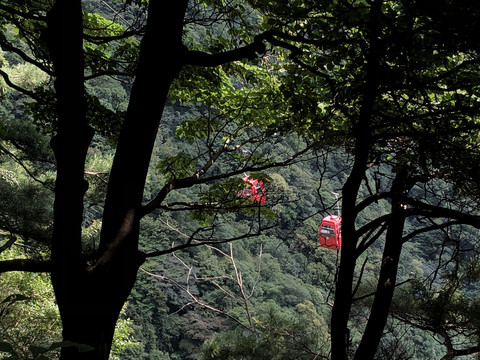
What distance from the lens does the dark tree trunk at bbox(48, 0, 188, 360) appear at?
1.17 m

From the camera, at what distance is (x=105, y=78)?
34844 mm

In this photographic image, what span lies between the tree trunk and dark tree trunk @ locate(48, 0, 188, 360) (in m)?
1.01

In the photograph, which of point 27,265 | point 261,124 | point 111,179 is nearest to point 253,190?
point 261,124

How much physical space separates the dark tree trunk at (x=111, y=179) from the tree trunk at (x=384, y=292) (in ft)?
3.30

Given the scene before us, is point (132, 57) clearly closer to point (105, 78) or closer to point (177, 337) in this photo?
point (177, 337)

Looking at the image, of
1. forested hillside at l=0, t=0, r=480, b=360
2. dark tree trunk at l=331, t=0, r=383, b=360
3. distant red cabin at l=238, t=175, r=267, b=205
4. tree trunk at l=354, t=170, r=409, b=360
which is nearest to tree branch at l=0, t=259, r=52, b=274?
forested hillside at l=0, t=0, r=480, b=360

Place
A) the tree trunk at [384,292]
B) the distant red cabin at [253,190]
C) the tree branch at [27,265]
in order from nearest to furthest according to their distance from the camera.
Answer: the tree branch at [27,265], the tree trunk at [384,292], the distant red cabin at [253,190]

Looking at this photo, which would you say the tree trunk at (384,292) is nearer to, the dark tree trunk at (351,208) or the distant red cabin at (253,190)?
the dark tree trunk at (351,208)

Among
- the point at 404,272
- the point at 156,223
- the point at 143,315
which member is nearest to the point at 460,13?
the point at 143,315

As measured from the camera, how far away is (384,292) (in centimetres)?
185

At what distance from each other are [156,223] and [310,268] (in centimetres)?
1352

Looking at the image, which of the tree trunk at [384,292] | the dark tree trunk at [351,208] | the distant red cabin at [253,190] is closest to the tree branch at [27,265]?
the dark tree trunk at [351,208]

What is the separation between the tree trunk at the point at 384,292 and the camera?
5.55ft

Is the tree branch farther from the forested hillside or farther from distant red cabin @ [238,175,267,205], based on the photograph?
distant red cabin @ [238,175,267,205]
